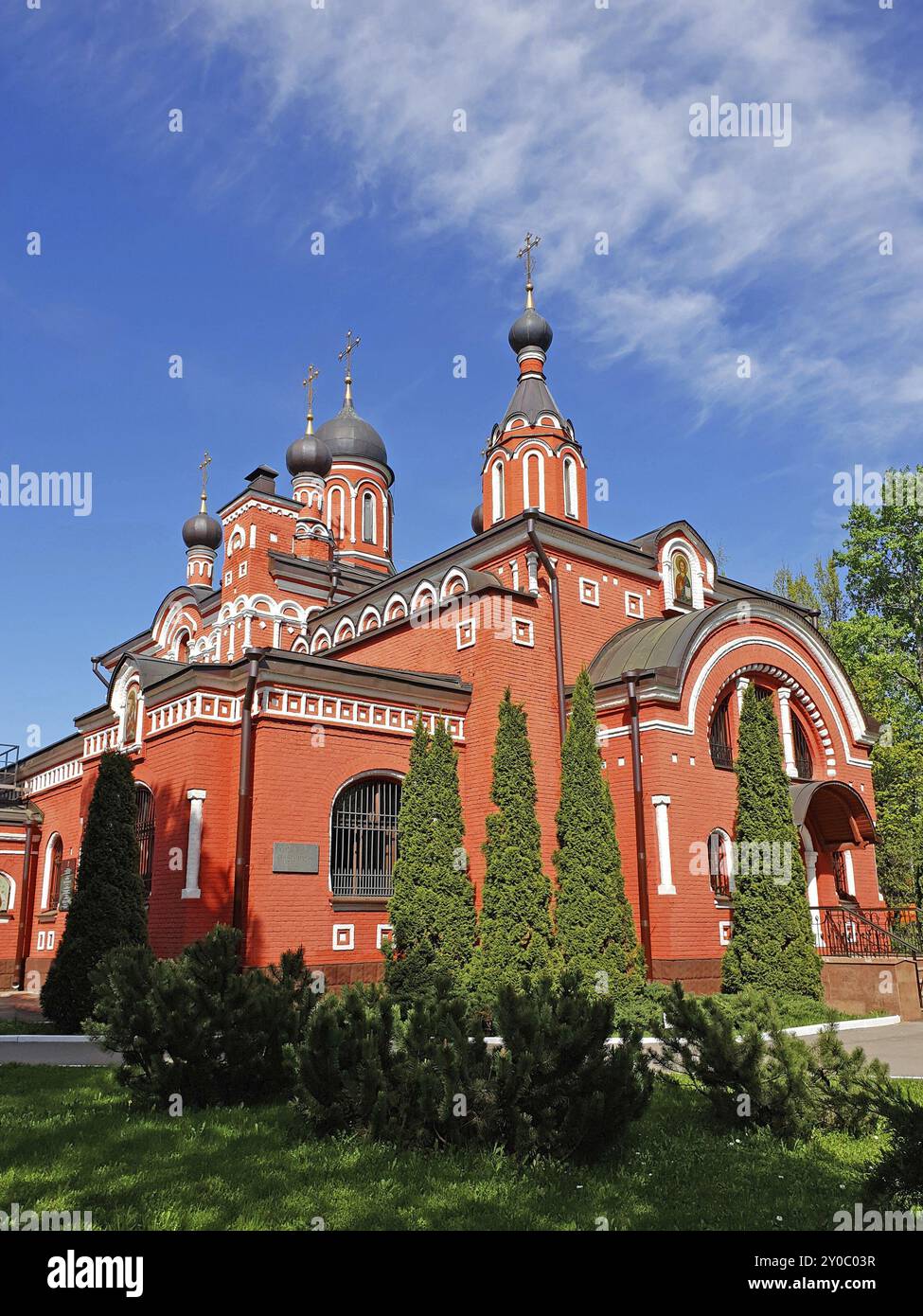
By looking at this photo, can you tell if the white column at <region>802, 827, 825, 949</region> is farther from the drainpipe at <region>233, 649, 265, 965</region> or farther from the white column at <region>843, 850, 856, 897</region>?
the drainpipe at <region>233, 649, 265, 965</region>

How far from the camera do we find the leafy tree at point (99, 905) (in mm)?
11000

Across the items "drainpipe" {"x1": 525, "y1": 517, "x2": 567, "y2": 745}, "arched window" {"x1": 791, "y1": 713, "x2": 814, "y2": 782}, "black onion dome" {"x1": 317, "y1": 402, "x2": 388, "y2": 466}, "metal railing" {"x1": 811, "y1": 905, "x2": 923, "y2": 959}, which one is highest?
"black onion dome" {"x1": 317, "y1": 402, "x2": 388, "y2": 466}

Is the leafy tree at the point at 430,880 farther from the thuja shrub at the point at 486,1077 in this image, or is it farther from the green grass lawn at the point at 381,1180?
the thuja shrub at the point at 486,1077

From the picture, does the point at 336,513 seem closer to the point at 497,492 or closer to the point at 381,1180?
the point at 497,492

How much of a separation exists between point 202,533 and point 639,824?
58.0 ft

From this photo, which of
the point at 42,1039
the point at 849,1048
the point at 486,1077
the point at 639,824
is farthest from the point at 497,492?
the point at 486,1077

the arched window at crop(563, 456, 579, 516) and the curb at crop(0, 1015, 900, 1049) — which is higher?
the arched window at crop(563, 456, 579, 516)

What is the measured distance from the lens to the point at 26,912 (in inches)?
730

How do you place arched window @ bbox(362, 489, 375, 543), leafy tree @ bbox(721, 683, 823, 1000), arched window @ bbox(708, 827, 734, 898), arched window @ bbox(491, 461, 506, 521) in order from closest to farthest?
1. leafy tree @ bbox(721, 683, 823, 1000)
2. arched window @ bbox(708, 827, 734, 898)
3. arched window @ bbox(491, 461, 506, 521)
4. arched window @ bbox(362, 489, 375, 543)

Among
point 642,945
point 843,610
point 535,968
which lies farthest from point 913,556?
point 535,968

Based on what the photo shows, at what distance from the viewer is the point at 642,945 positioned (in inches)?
545

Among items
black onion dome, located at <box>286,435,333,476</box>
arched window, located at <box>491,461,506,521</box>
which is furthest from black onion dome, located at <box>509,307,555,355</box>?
black onion dome, located at <box>286,435,333,476</box>

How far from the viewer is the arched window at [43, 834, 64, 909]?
18.6 meters

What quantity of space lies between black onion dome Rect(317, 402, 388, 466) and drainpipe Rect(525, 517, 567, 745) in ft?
A: 40.7
